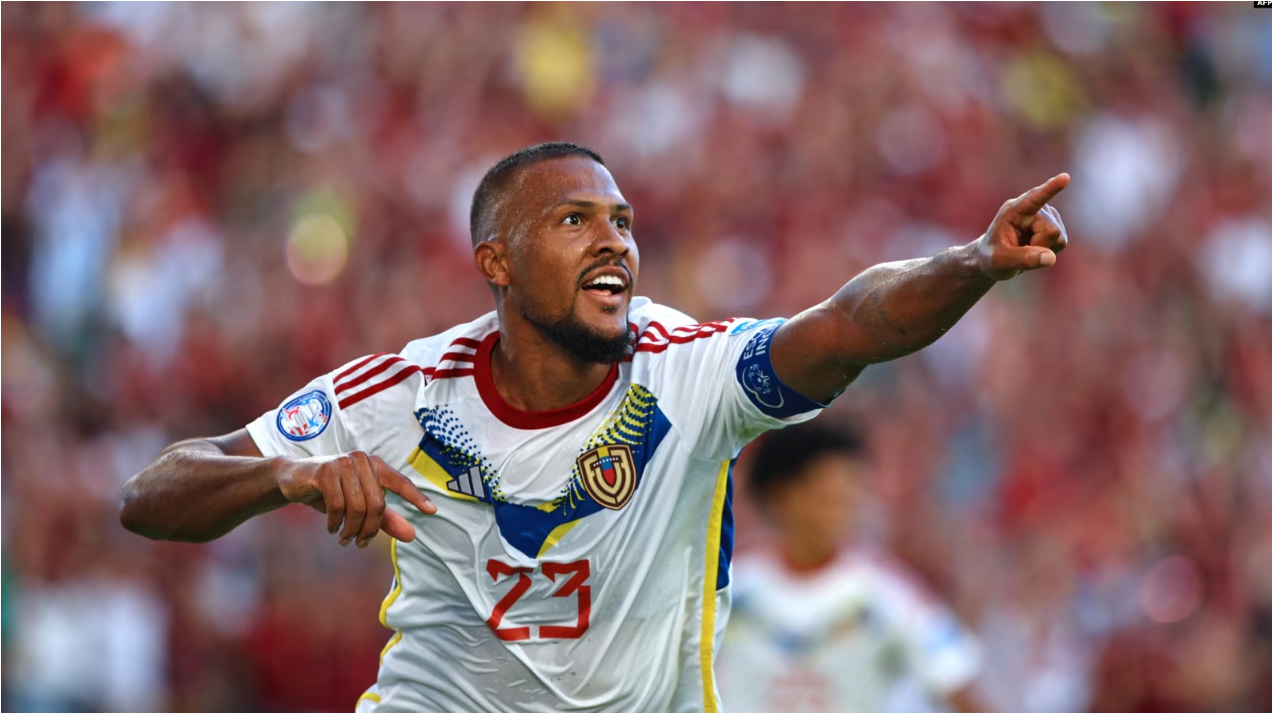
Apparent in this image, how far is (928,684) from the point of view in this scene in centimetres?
579

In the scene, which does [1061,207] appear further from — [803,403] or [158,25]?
[803,403]

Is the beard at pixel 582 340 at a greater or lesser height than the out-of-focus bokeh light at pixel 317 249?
lesser

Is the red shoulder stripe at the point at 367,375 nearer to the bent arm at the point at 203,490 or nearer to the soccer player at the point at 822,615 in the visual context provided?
the bent arm at the point at 203,490

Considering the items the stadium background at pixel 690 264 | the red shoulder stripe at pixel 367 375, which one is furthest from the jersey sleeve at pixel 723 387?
the stadium background at pixel 690 264

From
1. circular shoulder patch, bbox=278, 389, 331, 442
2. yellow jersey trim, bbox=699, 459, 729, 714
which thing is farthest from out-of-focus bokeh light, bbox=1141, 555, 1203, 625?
circular shoulder patch, bbox=278, 389, 331, 442

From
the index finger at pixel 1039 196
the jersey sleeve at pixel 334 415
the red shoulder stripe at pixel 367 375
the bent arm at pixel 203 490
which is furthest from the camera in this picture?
the red shoulder stripe at pixel 367 375

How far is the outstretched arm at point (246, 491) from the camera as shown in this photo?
3.61 meters

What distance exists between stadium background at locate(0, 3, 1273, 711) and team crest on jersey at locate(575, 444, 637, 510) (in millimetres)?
3215

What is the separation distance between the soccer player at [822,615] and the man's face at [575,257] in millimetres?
1893

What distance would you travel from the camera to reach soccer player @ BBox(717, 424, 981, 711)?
5926 mm

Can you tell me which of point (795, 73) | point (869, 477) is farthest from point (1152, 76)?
point (869, 477)

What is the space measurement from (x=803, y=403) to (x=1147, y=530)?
18.8 ft

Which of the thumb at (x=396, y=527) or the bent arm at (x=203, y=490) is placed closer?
the thumb at (x=396, y=527)

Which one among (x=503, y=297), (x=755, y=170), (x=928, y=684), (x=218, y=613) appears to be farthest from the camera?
(x=755, y=170)
